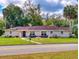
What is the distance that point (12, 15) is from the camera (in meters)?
2.32

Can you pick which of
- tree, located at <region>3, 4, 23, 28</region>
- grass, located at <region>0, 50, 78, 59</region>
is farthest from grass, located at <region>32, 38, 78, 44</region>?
tree, located at <region>3, 4, 23, 28</region>

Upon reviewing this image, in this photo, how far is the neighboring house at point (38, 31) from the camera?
234 centimetres

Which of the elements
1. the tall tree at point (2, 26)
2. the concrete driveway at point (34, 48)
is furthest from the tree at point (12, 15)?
the concrete driveway at point (34, 48)

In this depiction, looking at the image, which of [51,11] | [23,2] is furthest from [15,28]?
[51,11]

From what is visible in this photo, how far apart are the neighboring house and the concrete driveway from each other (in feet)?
0.42

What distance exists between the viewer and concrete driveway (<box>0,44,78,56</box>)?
7.51ft

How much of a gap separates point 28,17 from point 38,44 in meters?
0.33

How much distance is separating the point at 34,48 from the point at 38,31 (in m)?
0.20

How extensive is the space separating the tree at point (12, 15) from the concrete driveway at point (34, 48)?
25cm

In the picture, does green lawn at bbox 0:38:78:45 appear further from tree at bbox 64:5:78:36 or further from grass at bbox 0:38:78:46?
tree at bbox 64:5:78:36

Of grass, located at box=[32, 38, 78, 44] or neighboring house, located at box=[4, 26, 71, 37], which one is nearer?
neighboring house, located at box=[4, 26, 71, 37]

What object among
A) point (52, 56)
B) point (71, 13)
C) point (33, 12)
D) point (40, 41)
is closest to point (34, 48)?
point (40, 41)

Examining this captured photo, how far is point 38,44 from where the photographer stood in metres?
2.45

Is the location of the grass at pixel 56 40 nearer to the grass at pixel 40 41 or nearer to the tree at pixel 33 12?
the grass at pixel 40 41
